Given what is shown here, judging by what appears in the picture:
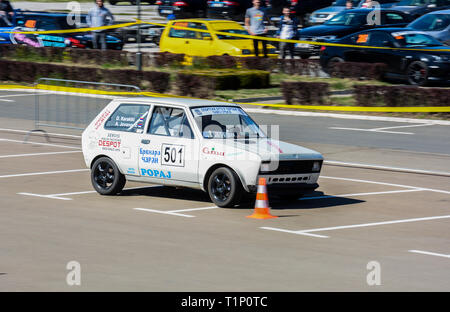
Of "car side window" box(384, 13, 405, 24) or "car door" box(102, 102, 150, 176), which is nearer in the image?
"car door" box(102, 102, 150, 176)

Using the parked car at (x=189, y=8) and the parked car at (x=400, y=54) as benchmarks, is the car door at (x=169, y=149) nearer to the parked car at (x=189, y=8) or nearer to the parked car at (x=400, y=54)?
the parked car at (x=400, y=54)

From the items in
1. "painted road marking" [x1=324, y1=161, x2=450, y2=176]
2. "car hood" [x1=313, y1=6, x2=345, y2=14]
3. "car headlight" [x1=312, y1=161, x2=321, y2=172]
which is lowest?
"painted road marking" [x1=324, y1=161, x2=450, y2=176]

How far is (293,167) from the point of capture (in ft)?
38.8

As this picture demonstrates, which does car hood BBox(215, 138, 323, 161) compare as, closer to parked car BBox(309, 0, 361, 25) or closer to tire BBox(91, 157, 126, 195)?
tire BBox(91, 157, 126, 195)

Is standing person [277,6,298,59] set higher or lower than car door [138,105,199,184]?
higher

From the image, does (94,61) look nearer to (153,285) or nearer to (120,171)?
(120,171)

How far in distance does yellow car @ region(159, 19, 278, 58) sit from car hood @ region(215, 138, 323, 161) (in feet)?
60.5

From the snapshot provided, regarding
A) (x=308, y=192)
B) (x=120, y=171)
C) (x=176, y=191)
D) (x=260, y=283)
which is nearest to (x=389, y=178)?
(x=308, y=192)

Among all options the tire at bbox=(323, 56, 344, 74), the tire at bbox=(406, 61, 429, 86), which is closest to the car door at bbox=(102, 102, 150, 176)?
the tire at bbox=(406, 61, 429, 86)

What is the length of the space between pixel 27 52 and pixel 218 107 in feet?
73.0

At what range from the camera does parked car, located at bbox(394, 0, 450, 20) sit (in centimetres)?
3588

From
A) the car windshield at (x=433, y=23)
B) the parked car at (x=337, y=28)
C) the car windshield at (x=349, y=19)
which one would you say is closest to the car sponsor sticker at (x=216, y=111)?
the car windshield at (x=433, y=23)

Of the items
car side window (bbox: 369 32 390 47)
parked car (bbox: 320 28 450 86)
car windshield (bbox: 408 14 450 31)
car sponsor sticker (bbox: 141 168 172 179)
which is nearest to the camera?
car sponsor sticker (bbox: 141 168 172 179)

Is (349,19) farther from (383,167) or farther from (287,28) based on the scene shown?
(383,167)
